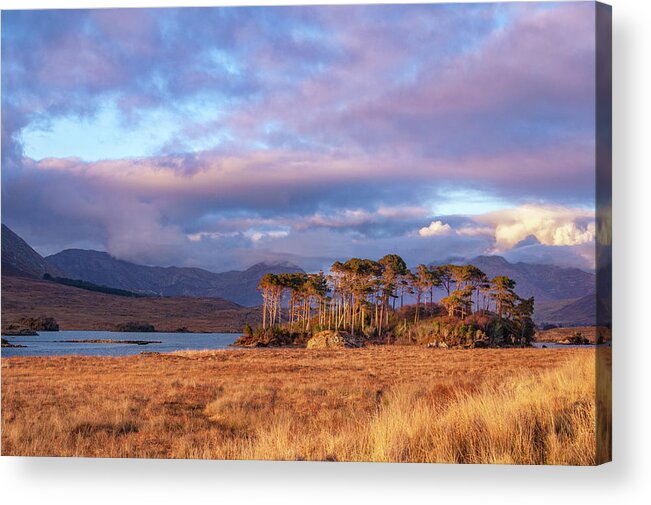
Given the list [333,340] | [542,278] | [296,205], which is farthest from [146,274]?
[333,340]

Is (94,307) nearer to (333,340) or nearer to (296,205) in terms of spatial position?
(296,205)

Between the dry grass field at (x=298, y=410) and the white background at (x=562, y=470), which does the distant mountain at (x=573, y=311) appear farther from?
the dry grass field at (x=298, y=410)

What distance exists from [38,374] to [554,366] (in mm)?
7513

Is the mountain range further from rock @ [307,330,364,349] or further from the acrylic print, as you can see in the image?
rock @ [307,330,364,349]

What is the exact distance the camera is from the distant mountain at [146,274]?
38.5 feet

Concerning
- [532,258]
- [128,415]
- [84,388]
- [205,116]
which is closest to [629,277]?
[532,258]

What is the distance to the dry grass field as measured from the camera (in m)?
9.30

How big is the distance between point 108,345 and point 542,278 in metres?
7.12

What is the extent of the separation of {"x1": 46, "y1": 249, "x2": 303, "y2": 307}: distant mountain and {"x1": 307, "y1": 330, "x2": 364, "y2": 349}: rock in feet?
27.9

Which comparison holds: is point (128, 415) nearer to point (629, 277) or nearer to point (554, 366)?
point (554, 366)

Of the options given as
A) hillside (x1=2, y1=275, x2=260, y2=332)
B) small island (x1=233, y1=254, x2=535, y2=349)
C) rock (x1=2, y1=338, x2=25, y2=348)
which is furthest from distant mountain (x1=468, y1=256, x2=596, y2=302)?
rock (x1=2, y1=338, x2=25, y2=348)

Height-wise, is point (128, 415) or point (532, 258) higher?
point (532, 258)

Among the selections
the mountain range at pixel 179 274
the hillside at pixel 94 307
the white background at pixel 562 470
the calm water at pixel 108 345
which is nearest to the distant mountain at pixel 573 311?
the mountain range at pixel 179 274

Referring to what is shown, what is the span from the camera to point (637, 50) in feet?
31.0
